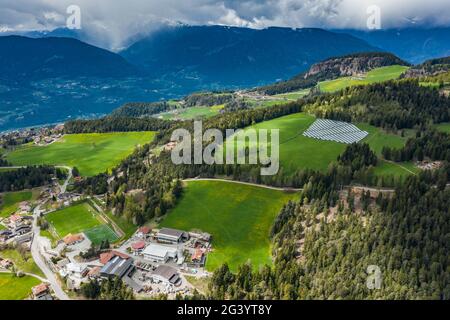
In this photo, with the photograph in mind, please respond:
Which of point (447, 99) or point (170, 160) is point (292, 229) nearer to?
point (170, 160)

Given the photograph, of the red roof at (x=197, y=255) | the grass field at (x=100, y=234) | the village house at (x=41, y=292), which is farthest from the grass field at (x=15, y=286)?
the red roof at (x=197, y=255)

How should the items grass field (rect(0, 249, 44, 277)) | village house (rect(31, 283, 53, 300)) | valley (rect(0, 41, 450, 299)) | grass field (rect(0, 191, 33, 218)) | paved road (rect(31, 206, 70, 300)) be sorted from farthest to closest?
1. grass field (rect(0, 191, 33, 218))
2. grass field (rect(0, 249, 44, 277))
3. paved road (rect(31, 206, 70, 300))
4. valley (rect(0, 41, 450, 299))
5. village house (rect(31, 283, 53, 300))

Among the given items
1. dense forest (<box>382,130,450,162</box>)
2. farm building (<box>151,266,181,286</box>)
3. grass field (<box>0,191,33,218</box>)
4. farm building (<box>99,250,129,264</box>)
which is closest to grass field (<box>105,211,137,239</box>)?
farm building (<box>99,250,129,264</box>)

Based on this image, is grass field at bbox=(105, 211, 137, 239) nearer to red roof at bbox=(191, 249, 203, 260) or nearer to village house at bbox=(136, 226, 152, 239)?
village house at bbox=(136, 226, 152, 239)

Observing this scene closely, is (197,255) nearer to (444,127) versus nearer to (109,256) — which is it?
(109,256)
